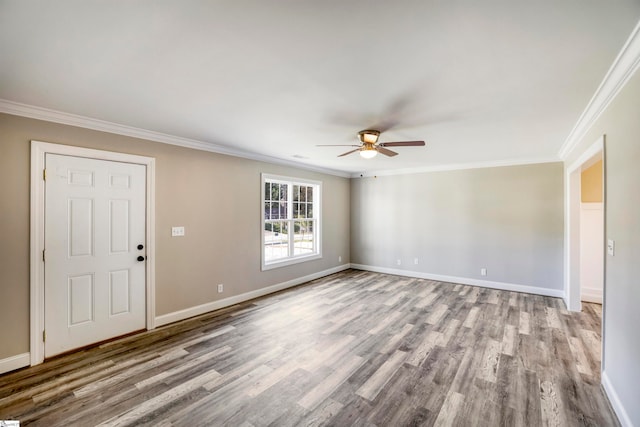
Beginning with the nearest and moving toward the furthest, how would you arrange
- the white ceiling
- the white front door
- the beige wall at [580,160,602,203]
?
the white ceiling < the white front door < the beige wall at [580,160,602,203]

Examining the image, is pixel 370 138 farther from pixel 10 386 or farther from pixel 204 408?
pixel 10 386

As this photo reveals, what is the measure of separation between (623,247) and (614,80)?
1198 mm

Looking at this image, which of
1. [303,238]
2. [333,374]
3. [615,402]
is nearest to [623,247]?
[615,402]

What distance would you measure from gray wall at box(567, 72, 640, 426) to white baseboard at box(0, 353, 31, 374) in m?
4.88

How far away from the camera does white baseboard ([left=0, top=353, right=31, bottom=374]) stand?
2.55 m

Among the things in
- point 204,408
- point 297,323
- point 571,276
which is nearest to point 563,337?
point 571,276

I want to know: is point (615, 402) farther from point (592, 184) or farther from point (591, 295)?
point (592, 184)

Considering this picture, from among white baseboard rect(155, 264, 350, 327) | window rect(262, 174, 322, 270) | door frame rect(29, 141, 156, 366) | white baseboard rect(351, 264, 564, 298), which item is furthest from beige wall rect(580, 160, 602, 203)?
door frame rect(29, 141, 156, 366)

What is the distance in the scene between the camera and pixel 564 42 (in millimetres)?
1630

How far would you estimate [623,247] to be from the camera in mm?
1957

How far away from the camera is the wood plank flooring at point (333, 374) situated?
2035 mm

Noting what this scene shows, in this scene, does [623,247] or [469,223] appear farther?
[469,223]

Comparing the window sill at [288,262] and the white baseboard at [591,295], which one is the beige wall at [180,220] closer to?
the window sill at [288,262]

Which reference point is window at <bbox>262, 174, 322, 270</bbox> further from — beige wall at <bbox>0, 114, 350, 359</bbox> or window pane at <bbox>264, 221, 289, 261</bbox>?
beige wall at <bbox>0, 114, 350, 359</bbox>
